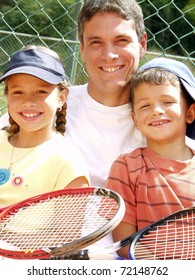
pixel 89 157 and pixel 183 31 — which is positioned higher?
pixel 89 157

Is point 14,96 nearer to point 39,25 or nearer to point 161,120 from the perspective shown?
point 161,120

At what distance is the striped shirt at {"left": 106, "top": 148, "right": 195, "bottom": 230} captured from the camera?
209 cm

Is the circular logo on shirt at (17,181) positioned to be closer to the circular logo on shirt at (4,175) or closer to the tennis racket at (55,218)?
the circular logo on shirt at (4,175)

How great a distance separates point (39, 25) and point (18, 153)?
9475mm

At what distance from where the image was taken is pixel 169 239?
1.87 meters

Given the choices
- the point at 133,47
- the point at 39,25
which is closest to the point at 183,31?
the point at 39,25

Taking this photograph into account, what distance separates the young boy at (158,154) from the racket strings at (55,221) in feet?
0.67

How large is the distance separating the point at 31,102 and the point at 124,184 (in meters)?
0.44

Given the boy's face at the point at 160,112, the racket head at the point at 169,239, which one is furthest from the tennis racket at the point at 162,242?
the boy's face at the point at 160,112

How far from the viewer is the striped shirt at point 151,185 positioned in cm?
209

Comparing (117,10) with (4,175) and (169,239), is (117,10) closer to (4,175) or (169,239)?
(4,175)

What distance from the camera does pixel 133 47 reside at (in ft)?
7.91

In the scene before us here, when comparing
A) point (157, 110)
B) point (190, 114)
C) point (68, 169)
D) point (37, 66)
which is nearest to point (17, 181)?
point (68, 169)

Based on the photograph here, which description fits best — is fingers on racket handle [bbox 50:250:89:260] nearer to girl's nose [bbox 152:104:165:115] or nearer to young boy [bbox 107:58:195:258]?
young boy [bbox 107:58:195:258]
